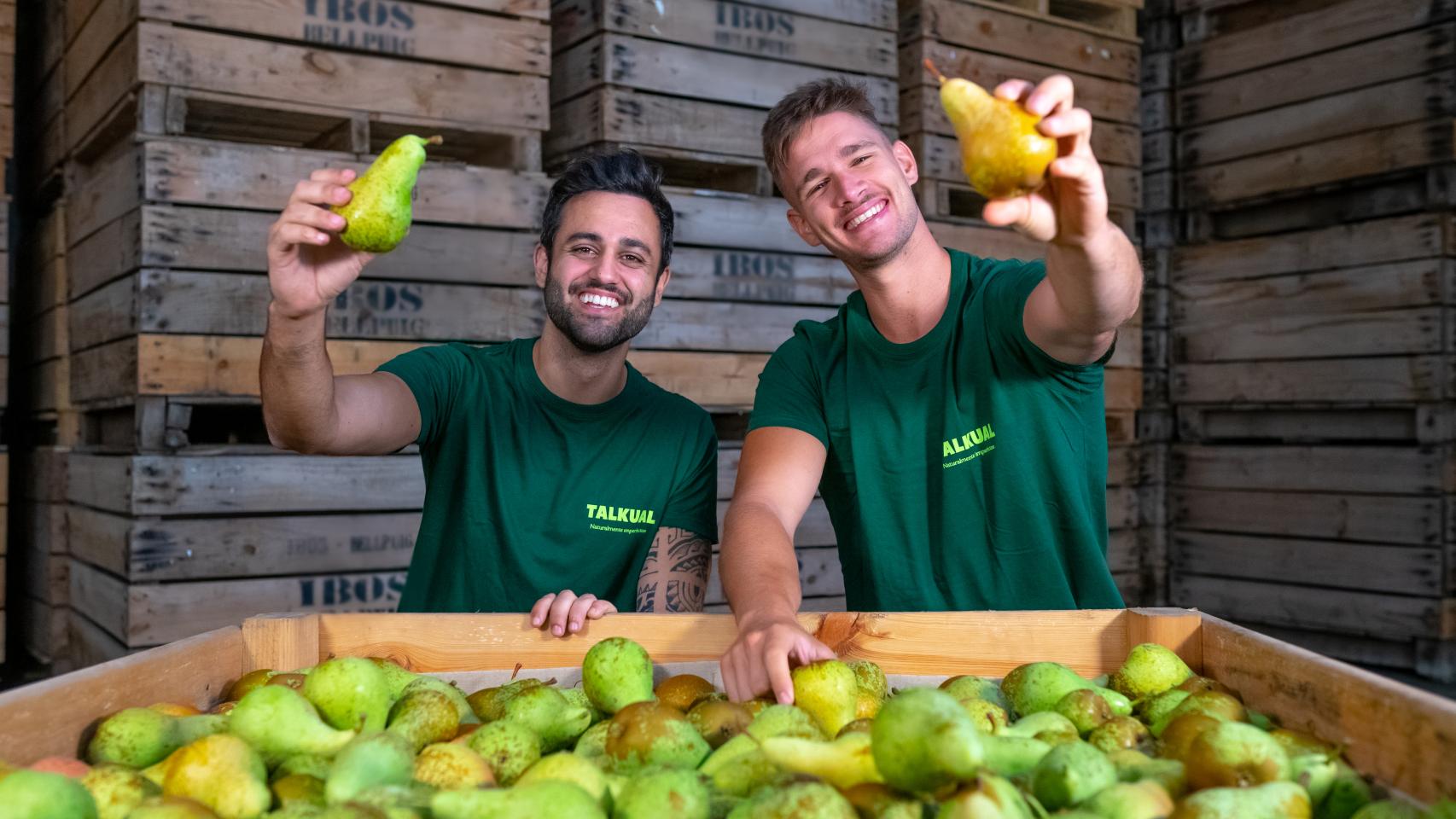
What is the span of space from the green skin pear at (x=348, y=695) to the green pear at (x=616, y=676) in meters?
0.27

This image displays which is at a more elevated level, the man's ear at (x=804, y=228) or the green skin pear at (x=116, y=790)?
the man's ear at (x=804, y=228)

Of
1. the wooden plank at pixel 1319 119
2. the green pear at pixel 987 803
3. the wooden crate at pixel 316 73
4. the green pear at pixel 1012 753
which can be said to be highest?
the wooden plank at pixel 1319 119

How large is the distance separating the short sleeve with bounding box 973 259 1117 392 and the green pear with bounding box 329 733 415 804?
4.36 feet

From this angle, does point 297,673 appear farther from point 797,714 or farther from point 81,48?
point 81,48

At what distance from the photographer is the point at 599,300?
2.58 m

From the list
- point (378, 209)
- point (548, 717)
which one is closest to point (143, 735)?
point (548, 717)

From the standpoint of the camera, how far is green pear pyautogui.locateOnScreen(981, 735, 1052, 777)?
120 cm

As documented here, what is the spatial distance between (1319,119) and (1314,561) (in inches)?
70.0

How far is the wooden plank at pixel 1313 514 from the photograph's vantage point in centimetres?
451

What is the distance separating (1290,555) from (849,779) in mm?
4271

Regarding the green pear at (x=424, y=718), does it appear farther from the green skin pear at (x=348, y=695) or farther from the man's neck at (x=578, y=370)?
the man's neck at (x=578, y=370)

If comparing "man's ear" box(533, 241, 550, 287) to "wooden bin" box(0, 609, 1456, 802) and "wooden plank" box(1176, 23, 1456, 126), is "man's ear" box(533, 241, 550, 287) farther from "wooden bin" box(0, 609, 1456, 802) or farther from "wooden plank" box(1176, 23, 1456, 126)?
"wooden plank" box(1176, 23, 1456, 126)

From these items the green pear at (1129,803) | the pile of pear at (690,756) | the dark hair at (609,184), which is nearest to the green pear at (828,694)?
the pile of pear at (690,756)

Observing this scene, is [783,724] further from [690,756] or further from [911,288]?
[911,288]
